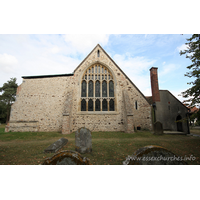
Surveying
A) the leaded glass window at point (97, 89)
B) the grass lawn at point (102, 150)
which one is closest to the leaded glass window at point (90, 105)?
the leaded glass window at point (97, 89)

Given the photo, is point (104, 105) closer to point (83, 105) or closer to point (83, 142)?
point (83, 105)

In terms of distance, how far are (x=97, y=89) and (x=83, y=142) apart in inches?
345

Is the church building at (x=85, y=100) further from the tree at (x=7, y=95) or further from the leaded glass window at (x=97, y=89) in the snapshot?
the tree at (x=7, y=95)

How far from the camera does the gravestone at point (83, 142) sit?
5535mm

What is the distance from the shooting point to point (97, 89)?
13.5m

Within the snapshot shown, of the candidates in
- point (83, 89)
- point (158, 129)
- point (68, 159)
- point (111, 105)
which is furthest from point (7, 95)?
point (158, 129)

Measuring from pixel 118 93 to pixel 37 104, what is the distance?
35.5 ft

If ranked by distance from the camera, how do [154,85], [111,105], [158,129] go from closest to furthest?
[158,129] → [154,85] → [111,105]

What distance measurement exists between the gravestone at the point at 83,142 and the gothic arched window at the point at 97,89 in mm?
6954

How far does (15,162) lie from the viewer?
420 cm

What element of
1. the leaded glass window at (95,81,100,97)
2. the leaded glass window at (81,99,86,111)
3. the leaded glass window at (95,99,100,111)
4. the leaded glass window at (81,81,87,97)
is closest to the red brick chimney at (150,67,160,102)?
the leaded glass window at (95,81,100,97)

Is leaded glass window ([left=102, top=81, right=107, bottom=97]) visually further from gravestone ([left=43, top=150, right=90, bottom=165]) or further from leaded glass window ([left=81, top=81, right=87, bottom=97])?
gravestone ([left=43, top=150, right=90, bottom=165])

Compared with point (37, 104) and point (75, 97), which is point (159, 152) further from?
point (37, 104)

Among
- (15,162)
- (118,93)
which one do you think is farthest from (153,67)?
(15,162)
